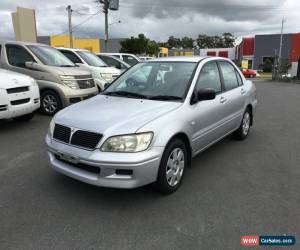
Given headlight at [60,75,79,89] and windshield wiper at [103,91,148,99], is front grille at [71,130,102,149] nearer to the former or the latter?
windshield wiper at [103,91,148,99]

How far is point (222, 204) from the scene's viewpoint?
3.38m

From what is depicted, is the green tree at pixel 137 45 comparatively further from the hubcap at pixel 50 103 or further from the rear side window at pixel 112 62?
the hubcap at pixel 50 103

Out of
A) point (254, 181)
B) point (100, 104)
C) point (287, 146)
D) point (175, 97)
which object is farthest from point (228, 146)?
point (100, 104)

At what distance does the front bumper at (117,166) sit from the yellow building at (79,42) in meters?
50.7

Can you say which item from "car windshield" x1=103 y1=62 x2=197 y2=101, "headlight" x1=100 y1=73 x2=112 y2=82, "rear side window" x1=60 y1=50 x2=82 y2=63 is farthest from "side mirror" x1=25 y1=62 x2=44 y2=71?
"car windshield" x1=103 y1=62 x2=197 y2=101

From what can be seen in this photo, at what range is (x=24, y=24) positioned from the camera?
78.6ft

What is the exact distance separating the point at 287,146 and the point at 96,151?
4038 mm

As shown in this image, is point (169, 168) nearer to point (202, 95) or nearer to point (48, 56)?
point (202, 95)

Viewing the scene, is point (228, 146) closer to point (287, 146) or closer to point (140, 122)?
point (287, 146)

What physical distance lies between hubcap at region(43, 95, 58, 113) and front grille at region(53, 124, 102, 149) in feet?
15.5

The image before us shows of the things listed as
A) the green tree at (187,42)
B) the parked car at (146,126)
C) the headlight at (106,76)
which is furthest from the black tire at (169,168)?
the green tree at (187,42)

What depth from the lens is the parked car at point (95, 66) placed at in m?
10.2

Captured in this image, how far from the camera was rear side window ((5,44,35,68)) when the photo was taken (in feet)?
27.0

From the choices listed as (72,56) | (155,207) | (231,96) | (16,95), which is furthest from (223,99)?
(72,56)
